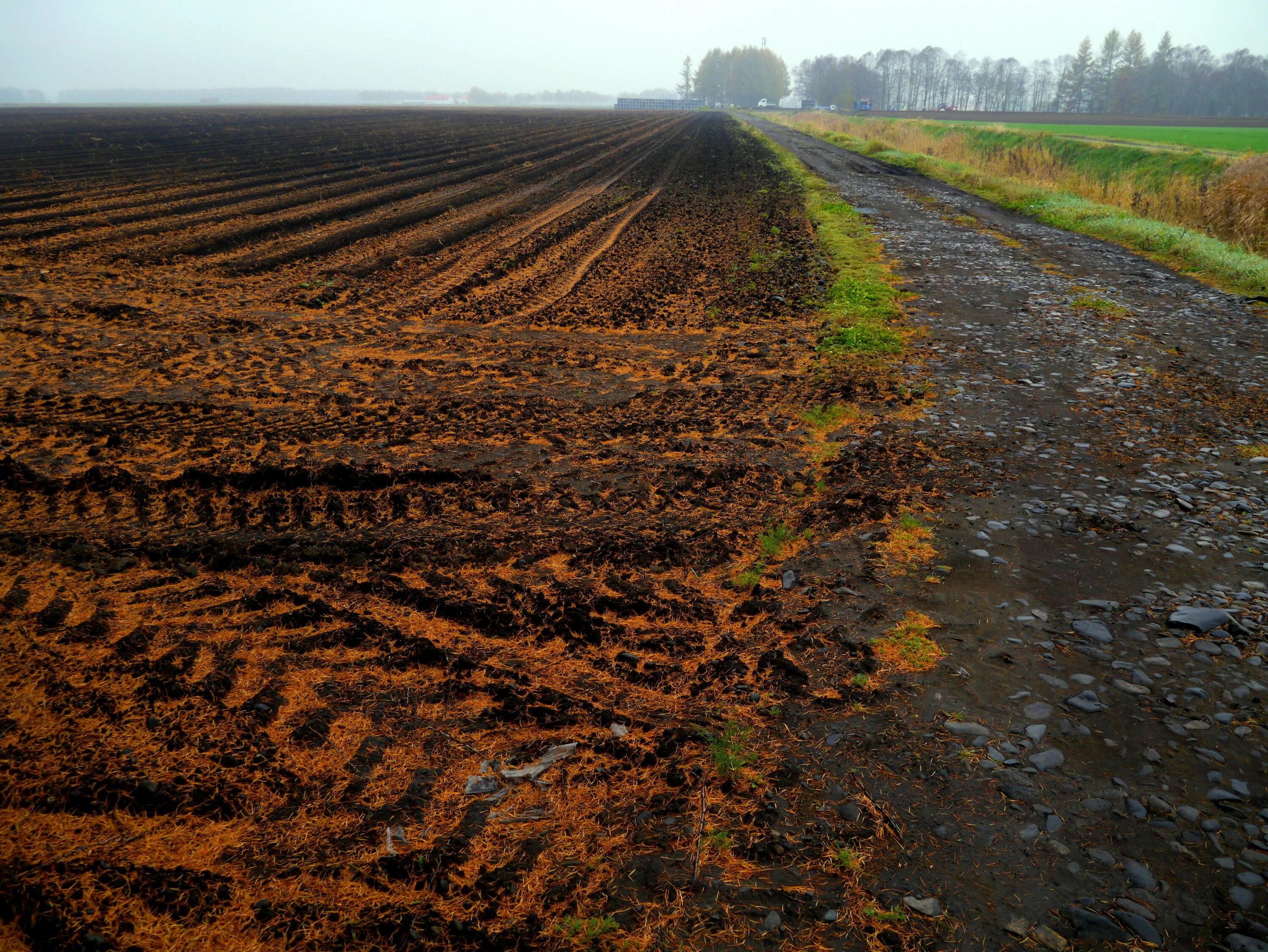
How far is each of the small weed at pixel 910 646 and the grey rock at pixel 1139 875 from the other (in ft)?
3.74

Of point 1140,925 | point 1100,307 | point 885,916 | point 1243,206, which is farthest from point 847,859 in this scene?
point 1243,206

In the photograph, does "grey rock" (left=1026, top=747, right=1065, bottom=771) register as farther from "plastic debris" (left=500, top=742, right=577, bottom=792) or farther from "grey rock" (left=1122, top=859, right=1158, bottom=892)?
"plastic debris" (left=500, top=742, right=577, bottom=792)

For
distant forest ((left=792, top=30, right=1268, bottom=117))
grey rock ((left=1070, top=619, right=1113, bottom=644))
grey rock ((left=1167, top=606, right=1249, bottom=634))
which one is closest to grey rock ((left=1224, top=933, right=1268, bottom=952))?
grey rock ((left=1070, top=619, right=1113, bottom=644))

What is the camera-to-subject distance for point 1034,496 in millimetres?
5129

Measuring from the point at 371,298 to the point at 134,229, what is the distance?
7.77 m

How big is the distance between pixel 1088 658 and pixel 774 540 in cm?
184

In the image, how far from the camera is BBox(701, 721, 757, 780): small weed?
3.02 meters

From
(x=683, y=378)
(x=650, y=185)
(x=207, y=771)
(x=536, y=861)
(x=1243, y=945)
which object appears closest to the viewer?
(x=1243, y=945)

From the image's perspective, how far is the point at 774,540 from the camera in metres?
4.64

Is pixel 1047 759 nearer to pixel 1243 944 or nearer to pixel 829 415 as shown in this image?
pixel 1243 944

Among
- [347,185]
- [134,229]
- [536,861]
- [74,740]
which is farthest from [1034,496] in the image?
[347,185]

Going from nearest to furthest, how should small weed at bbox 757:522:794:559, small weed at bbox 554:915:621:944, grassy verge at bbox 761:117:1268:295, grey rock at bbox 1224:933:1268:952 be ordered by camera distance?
grey rock at bbox 1224:933:1268:952 → small weed at bbox 554:915:621:944 → small weed at bbox 757:522:794:559 → grassy verge at bbox 761:117:1268:295

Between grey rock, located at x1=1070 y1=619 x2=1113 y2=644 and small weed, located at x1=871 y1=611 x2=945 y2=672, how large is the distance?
0.77 meters

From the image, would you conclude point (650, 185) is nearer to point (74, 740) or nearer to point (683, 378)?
Result: point (683, 378)
